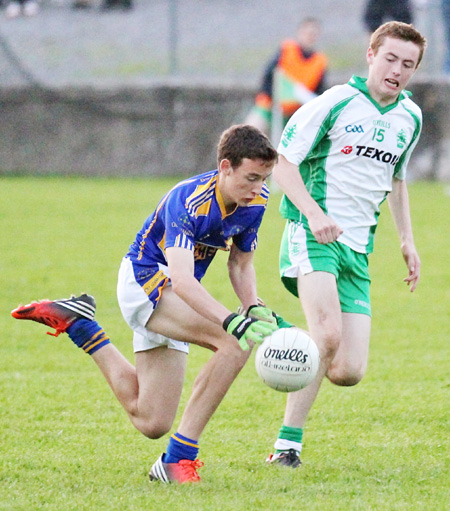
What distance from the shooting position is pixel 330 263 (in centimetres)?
503

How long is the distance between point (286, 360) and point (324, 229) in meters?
0.81

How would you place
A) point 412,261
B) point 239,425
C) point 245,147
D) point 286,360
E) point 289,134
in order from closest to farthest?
point 286,360 < point 245,147 < point 289,134 < point 412,261 < point 239,425

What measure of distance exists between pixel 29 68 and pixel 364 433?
52.9ft

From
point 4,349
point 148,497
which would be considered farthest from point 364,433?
point 4,349

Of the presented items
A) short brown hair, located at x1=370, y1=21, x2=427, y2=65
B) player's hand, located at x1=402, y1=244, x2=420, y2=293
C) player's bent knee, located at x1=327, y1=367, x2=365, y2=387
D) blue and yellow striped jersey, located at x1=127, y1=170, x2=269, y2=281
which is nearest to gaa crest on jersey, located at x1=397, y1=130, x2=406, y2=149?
short brown hair, located at x1=370, y1=21, x2=427, y2=65

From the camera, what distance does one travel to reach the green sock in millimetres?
4941

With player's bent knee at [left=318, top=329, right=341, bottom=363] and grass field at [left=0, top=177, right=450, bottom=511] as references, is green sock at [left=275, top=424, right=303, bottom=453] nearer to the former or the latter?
grass field at [left=0, top=177, right=450, bottom=511]

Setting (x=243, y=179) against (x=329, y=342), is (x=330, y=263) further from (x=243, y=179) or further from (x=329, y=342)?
(x=243, y=179)

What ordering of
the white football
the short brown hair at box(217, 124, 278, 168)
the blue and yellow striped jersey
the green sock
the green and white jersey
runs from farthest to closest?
the green and white jersey
the green sock
the blue and yellow striped jersey
the short brown hair at box(217, 124, 278, 168)
the white football

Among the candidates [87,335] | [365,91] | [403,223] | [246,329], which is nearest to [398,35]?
[365,91]

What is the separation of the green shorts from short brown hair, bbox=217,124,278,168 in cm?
77

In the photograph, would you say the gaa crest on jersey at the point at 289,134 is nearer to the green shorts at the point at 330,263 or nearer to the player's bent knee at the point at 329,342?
the green shorts at the point at 330,263

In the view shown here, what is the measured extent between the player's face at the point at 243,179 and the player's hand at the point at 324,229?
41 centimetres

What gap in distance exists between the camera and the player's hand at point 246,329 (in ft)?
13.7
